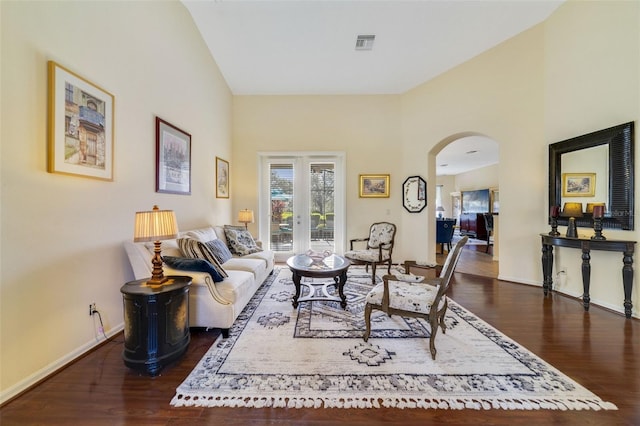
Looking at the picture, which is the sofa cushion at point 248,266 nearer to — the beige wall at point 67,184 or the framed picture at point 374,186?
the beige wall at point 67,184

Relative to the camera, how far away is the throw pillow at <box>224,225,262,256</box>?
397cm

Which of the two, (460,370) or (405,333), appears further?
(405,333)

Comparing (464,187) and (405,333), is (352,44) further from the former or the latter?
(464,187)

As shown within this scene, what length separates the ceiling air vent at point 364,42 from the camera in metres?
3.87

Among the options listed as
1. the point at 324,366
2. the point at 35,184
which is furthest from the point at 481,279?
the point at 35,184

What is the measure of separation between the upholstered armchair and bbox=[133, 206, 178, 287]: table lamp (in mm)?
2819

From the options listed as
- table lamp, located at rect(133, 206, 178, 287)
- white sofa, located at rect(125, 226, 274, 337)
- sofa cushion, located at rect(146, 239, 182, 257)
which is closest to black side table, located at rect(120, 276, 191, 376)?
table lamp, located at rect(133, 206, 178, 287)

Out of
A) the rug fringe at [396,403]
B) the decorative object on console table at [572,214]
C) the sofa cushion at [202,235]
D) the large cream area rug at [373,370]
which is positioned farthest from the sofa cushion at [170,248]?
the decorative object on console table at [572,214]

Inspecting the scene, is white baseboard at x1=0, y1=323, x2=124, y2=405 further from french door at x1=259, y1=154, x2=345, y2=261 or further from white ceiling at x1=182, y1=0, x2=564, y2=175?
white ceiling at x1=182, y1=0, x2=564, y2=175

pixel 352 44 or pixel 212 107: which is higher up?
pixel 352 44

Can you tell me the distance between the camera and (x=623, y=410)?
4.89 ft

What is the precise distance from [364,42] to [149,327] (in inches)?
185

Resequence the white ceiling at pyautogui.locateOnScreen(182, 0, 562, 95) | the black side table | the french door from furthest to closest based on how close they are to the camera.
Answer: the french door
the white ceiling at pyautogui.locateOnScreen(182, 0, 562, 95)
the black side table

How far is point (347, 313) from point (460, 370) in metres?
1.21
